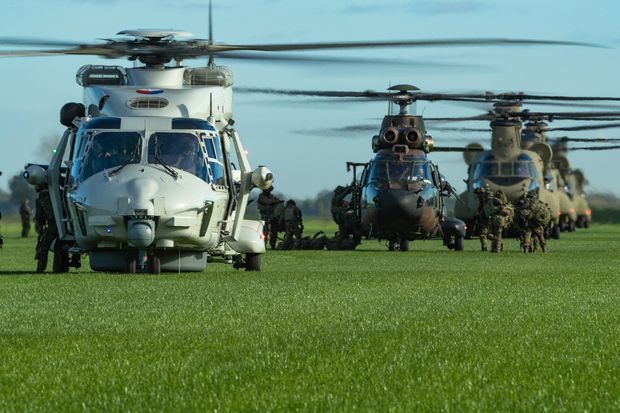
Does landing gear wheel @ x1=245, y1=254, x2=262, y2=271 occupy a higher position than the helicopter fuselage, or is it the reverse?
the helicopter fuselage

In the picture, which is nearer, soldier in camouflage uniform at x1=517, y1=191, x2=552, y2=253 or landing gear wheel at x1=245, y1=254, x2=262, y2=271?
landing gear wheel at x1=245, y1=254, x2=262, y2=271

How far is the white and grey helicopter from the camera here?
22266mm

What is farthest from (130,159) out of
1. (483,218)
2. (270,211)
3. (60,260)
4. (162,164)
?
(270,211)

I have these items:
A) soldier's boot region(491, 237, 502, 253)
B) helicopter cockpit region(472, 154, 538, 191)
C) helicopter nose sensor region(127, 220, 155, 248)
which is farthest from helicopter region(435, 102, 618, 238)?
helicopter nose sensor region(127, 220, 155, 248)

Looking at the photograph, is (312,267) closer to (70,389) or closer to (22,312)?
(22,312)

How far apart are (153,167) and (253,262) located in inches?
131

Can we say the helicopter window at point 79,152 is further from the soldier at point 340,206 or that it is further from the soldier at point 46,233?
the soldier at point 340,206

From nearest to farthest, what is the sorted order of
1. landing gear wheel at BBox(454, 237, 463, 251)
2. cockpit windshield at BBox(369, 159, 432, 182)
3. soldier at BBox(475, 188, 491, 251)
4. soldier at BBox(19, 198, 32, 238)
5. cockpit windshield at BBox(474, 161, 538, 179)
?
A: soldier at BBox(475, 188, 491, 251) < cockpit windshield at BBox(369, 159, 432, 182) < landing gear wheel at BBox(454, 237, 463, 251) < cockpit windshield at BBox(474, 161, 538, 179) < soldier at BBox(19, 198, 32, 238)

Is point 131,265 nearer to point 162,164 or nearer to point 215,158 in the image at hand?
point 162,164

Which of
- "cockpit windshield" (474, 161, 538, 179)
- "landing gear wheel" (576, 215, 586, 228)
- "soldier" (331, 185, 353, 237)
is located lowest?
"landing gear wheel" (576, 215, 586, 228)

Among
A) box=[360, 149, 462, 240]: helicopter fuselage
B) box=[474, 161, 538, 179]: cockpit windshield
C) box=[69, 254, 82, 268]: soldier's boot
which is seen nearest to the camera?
box=[69, 254, 82, 268]: soldier's boot

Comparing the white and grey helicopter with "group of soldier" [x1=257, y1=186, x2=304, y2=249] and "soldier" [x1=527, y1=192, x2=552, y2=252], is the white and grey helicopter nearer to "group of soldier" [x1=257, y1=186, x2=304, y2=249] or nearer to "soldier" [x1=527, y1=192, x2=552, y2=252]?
"soldier" [x1=527, y1=192, x2=552, y2=252]

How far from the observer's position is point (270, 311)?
15195 millimetres

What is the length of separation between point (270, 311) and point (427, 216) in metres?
24.7
